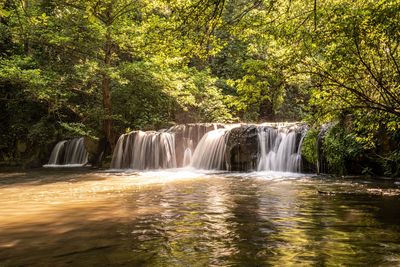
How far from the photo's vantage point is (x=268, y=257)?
352 centimetres

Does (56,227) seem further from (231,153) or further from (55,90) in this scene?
(55,90)

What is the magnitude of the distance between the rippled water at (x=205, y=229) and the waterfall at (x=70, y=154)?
13.5 metres

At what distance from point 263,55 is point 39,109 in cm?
1644

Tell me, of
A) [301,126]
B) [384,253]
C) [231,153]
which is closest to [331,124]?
[301,126]

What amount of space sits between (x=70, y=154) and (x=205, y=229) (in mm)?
18793

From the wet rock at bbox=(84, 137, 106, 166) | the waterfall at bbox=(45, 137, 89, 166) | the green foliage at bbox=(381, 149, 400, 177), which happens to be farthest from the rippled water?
the waterfall at bbox=(45, 137, 89, 166)

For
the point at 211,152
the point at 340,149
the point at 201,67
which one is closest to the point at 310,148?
the point at 340,149

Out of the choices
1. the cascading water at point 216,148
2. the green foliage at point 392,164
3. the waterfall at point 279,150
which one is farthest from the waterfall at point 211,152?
the green foliage at point 392,164

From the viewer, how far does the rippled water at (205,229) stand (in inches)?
140

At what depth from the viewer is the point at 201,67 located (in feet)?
101

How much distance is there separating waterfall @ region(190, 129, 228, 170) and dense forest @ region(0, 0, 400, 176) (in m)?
2.69

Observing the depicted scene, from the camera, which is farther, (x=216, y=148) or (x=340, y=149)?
(x=216, y=148)

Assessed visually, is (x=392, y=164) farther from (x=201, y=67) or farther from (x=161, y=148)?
(x=201, y=67)

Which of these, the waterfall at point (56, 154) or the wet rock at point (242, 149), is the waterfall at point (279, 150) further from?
the waterfall at point (56, 154)
